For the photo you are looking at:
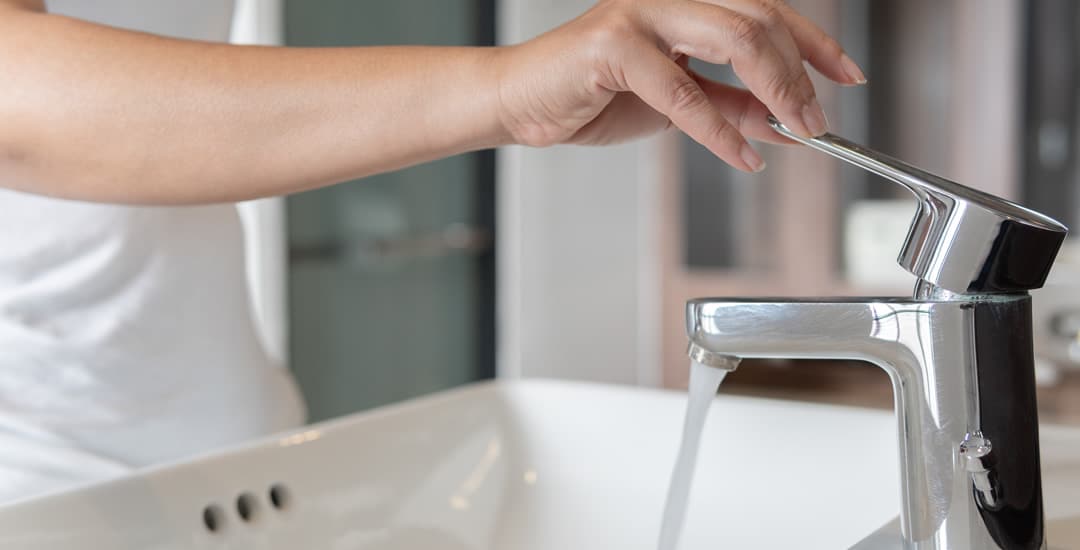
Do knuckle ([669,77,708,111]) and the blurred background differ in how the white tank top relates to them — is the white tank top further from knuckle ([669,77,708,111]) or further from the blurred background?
the blurred background

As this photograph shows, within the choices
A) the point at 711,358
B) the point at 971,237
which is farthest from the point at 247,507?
the point at 971,237

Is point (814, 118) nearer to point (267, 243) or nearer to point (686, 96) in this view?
point (686, 96)

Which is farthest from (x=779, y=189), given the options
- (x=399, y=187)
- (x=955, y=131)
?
(x=399, y=187)

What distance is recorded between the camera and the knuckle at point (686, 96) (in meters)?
0.40

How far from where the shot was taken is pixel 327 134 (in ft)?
1.43

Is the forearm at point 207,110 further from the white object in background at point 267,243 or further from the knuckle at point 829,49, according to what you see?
the white object in background at point 267,243

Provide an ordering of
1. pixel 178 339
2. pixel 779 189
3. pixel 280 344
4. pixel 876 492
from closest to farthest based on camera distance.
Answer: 1. pixel 876 492
2. pixel 178 339
3. pixel 280 344
4. pixel 779 189

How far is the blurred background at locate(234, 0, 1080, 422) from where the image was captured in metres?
1.91

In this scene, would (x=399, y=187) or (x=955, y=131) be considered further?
(x=399, y=187)

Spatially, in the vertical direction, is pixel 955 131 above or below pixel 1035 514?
above

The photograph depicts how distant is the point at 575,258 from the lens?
8.16ft

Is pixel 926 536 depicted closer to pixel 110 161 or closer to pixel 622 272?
pixel 110 161

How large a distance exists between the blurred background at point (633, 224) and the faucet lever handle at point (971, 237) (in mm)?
1453

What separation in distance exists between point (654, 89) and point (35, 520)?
0.99 ft
